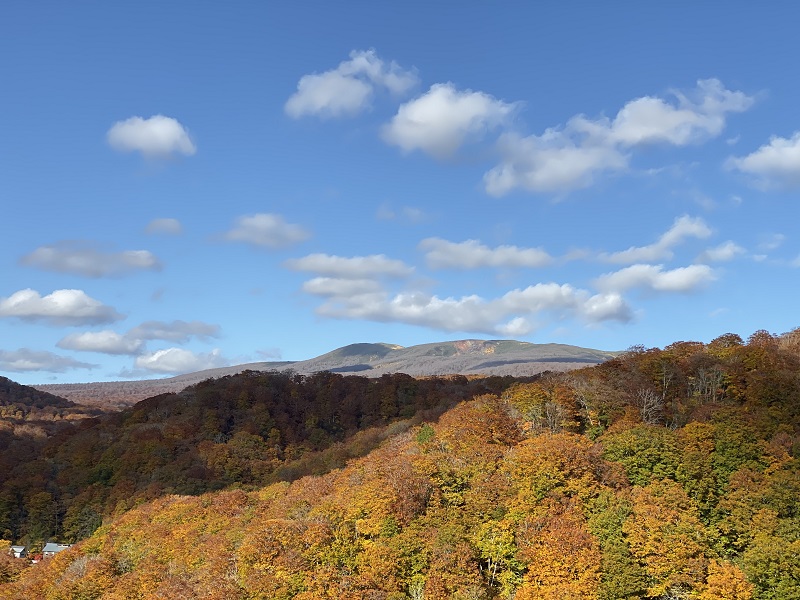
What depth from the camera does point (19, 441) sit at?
602ft

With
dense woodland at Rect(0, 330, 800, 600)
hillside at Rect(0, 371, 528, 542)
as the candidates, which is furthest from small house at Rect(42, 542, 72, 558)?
dense woodland at Rect(0, 330, 800, 600)

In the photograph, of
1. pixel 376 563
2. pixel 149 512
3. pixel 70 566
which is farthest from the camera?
pixel 149 512

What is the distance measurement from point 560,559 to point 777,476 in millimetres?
25174

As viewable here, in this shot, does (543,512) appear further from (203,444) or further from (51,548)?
(203,444)

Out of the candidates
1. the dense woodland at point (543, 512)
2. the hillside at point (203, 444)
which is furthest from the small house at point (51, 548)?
the dense woodland at point (543, 512)

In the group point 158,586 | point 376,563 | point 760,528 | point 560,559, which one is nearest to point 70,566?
point 158,586

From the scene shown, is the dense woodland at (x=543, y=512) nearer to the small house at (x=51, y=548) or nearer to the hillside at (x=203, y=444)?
the small house at (x=51, y=548)

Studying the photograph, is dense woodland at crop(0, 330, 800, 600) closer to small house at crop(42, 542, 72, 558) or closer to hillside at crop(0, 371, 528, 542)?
small house at crop(42, 542, 72, 558)

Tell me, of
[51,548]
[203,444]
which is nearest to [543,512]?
[51,548]

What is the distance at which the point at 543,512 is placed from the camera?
57844 mm

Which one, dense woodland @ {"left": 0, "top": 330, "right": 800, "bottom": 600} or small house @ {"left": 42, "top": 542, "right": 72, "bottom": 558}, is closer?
dense woodland @ {"left": 0, "top": 330, "right": 800, "bottom": 600}

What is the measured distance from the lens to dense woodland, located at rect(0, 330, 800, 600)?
170 feet

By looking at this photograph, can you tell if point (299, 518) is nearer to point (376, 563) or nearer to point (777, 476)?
point (376, 563)

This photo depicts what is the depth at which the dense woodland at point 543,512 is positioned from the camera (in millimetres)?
51812
